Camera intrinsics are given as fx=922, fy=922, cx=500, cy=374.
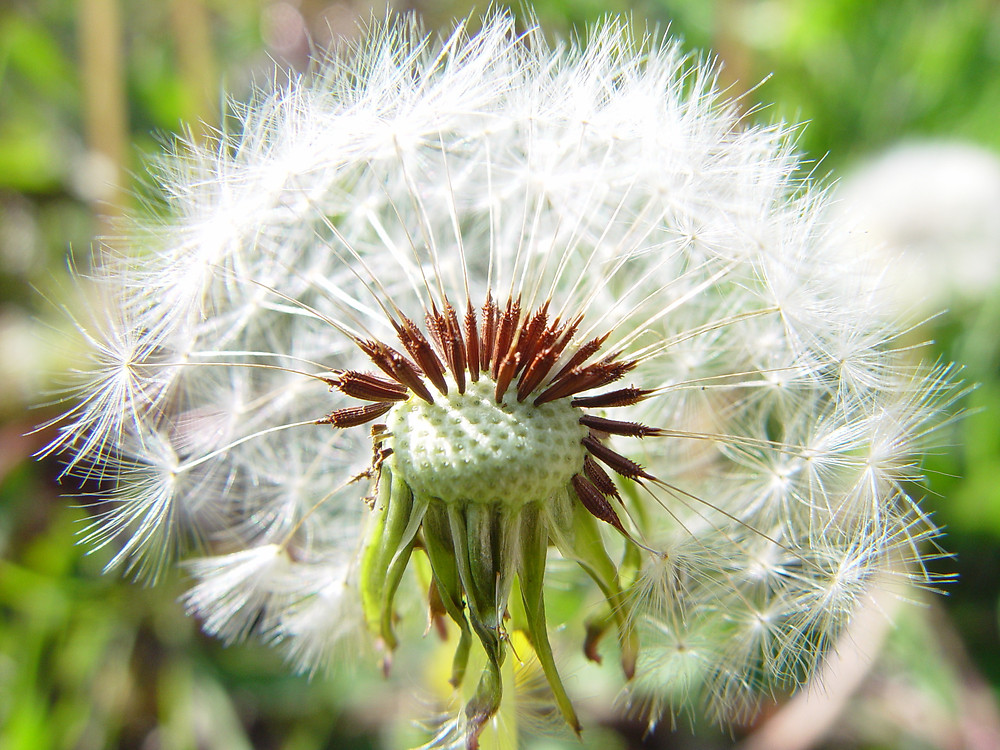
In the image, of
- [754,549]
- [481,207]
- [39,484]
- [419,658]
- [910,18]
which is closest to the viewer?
[754,549]

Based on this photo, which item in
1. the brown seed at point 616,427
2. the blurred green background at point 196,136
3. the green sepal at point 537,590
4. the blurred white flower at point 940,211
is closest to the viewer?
the green sepal at point 537,590

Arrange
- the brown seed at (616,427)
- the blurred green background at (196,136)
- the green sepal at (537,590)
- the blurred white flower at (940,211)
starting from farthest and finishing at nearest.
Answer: the blurred white flower at (940,211), the blurred green background at (196,136), the brown seed at (616,427), the green sepal at (537,590)

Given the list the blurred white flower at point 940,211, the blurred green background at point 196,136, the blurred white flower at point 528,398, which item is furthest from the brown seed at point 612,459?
the blurred white flower at point 940,211

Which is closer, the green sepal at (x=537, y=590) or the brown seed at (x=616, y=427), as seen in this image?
the green sepal at (x=537, y=590)

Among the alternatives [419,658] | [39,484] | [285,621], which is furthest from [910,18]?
[39,484]

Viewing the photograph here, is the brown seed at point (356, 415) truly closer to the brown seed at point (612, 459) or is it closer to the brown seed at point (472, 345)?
the brown seed at point (472, 345)

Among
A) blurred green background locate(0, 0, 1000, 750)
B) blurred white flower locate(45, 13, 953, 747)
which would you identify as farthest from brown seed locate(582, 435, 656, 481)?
blurred green background locate(0, 0, 1000, 750)

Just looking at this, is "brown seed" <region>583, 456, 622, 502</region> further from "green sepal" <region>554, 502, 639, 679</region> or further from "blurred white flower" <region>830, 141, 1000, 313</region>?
"blurred white flower" <region>830, 141, 1000, 313</region>

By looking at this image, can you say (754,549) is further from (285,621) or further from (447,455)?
(285,621)
